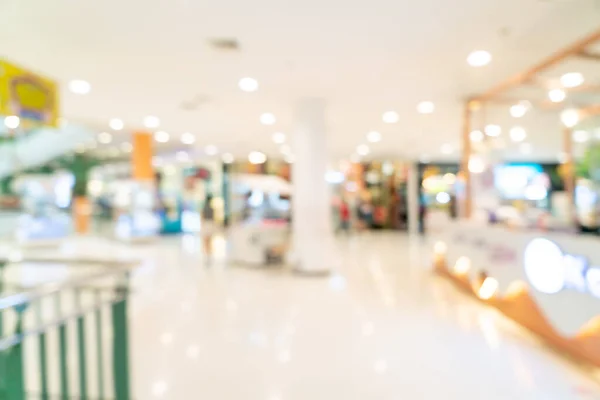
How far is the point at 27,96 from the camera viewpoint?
4.10 m

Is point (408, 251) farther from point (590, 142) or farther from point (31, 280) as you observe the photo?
point (31, 280)

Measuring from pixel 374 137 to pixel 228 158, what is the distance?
768 centimetres

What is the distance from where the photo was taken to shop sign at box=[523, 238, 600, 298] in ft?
11.0

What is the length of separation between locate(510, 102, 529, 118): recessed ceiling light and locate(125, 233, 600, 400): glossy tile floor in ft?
13.8

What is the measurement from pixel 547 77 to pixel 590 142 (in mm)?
7380

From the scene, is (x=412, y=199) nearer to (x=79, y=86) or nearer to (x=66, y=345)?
(x=79, y=86)

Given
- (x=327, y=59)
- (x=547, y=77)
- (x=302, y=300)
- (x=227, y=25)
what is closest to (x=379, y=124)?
(x=547, y=77)

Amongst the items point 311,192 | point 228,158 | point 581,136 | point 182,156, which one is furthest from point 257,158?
point 581,136

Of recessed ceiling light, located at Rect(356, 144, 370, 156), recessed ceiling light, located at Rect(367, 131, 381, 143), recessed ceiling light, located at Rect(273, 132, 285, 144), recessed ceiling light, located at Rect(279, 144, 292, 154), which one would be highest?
recessed ceiling light, located at Rect(273, 132, 285, 144)

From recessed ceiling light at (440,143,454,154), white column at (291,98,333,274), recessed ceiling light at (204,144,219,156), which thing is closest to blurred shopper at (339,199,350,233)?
recessed ceiling light at (440,143,454,154)

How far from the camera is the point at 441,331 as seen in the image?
4.55m

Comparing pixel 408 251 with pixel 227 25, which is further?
pixel 408 251

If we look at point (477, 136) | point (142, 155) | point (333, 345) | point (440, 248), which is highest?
point (142, 155)

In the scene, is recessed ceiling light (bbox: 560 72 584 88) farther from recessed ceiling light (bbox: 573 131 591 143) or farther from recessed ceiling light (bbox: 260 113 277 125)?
recessed ceiling light (bbox: 260 113 277 125)
